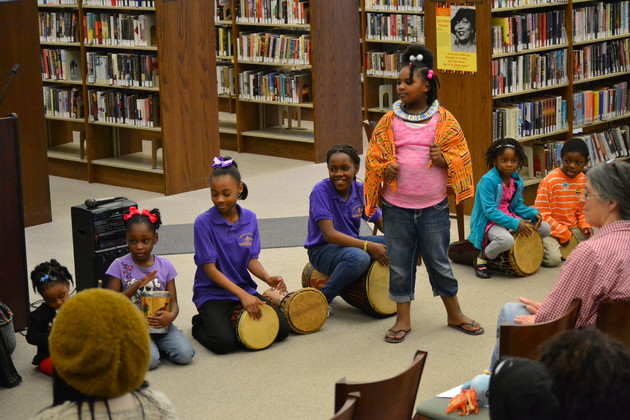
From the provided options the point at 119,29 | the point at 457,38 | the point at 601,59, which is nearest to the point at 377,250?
the point at 457,38

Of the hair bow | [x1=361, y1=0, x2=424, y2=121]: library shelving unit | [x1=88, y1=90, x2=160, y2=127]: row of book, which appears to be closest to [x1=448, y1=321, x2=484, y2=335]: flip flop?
the hair bow

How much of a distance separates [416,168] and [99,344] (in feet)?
9.83

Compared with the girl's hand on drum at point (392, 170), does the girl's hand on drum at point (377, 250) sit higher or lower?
lower

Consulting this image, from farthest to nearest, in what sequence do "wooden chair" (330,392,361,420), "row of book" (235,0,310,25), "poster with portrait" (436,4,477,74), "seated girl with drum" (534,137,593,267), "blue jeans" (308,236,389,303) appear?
"row of book" (235,0,310,25) < "poster with portrait" (436,4,477,74) < "seated girl with drum" (534,137,593,267) < "blue jeans" (308,236,389,303) < "wooden chair" (330,392,361,420)

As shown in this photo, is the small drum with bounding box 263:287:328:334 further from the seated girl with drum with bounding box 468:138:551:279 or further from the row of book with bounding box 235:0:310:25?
the row of book with bounding box 235:0:310:25

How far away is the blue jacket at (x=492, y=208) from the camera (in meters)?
6.04

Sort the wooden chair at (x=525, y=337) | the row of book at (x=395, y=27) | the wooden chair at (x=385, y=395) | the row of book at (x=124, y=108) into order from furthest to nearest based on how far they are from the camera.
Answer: the row of book at (x=395, y=27), the row of book at (x=124, y=108), the wooden chair at (x=525, y=337), the wooden chair at (x=385, y=395)

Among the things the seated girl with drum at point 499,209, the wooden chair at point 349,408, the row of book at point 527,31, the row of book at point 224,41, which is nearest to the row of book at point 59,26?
the row of book at point 224,41

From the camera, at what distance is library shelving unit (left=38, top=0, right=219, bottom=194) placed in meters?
8.66

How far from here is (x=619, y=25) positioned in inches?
331

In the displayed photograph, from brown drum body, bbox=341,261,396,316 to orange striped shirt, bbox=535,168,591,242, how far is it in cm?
154

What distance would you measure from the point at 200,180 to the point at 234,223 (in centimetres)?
402

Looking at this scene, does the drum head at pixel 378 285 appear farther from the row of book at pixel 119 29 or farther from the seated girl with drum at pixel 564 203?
the row of book at pixel 119 29

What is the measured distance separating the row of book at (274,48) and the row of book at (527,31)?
2648 mm
